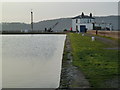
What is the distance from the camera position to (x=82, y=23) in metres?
83.4

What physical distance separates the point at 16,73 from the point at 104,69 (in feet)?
13.4

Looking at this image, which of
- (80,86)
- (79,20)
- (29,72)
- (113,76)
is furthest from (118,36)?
(79,20)

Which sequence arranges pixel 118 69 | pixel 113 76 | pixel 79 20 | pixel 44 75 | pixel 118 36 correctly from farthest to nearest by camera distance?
pixel 79 20
pixel 118 36
pixel 44 75
pixel 118 69
pixel 113 76

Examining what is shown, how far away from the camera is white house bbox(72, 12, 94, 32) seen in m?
79.8

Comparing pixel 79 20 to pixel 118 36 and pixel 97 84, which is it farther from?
pixel 97 84

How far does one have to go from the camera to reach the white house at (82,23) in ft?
262

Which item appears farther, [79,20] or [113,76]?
[79,20]

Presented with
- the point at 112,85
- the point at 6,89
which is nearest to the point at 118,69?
the point at 112,85

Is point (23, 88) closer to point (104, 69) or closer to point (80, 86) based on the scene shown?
point (80, 86)

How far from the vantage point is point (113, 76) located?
7.71m

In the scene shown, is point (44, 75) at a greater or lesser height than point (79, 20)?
lesser

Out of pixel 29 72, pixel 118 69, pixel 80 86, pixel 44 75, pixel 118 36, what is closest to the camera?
pixel 80 86

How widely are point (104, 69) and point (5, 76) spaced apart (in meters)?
4.21

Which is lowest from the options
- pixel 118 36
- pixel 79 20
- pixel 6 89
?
pixel 6 89
